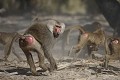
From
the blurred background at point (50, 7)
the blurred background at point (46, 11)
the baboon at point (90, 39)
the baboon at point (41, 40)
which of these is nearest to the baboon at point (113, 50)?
the baboon at point (90, 39)

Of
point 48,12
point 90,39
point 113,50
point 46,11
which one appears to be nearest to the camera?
point 113,50

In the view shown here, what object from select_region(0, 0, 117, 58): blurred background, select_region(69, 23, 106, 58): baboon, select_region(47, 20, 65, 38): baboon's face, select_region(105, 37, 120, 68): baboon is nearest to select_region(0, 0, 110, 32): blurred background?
select_region(0, 0, 117, 58): blurred background

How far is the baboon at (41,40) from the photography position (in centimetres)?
865

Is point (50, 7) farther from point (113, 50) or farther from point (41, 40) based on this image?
point (41, 40)

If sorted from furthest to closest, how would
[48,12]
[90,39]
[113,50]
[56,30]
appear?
1. [48,12]
2. [90,39]
3. [113,50]
4. [56,30]

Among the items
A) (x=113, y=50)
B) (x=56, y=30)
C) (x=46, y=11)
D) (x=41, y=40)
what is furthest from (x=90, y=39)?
(x=46, y=11)

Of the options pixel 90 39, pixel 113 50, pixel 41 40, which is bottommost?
pixel 113 50

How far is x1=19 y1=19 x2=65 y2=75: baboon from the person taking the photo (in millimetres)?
8648

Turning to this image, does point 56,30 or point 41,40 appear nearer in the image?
point 41,40

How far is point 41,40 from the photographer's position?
8.74 metres

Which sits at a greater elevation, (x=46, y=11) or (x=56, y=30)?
(x=46, y=11)

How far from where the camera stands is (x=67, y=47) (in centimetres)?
1354

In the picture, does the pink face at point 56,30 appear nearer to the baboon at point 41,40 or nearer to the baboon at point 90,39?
the baboon at point 41,40

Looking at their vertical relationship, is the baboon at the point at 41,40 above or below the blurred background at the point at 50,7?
below
